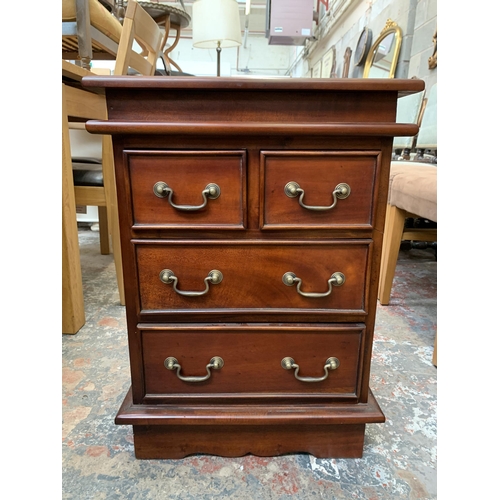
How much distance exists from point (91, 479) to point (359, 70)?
10.8ft

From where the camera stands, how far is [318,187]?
667mm

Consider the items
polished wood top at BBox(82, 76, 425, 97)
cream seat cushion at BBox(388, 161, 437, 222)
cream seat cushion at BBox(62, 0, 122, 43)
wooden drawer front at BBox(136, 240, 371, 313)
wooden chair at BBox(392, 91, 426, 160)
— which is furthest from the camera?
wooden chair at BBox(392, 91, 426, 160)

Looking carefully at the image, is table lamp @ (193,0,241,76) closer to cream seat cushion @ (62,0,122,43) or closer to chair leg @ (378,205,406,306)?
cream seat cushion @ (62,0,122,43)

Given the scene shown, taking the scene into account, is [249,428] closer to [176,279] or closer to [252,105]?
[176,279]

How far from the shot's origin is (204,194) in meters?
0.66

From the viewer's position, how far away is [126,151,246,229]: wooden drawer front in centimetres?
65

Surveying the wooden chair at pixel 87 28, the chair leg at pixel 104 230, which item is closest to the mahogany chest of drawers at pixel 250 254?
the wooden chair at pixel 87 28

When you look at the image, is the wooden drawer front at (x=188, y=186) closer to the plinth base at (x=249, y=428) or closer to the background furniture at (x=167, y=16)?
the plinth base at (x=249, y=428)

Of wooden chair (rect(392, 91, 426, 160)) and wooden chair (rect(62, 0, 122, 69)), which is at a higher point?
wooden chair (rect(62, 0, 122, 69))

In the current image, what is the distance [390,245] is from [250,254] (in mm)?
1011

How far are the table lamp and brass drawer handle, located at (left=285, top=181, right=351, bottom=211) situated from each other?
1.82 meters

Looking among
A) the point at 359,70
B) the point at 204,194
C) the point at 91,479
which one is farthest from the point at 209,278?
the point at 359,70

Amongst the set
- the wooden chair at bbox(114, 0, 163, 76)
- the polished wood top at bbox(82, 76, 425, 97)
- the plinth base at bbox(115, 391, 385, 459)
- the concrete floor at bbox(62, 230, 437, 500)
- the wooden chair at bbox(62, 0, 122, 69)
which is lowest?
the concrete floor at bbox(62, 230, 437, 500)

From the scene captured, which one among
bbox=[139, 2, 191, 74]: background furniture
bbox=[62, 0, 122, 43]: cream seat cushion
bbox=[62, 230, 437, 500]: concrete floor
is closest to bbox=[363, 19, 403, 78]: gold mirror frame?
bbox=[139, 2, 191, 74]: background furniture
